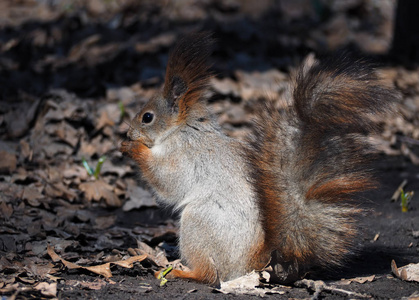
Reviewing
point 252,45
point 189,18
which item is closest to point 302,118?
point 252,45

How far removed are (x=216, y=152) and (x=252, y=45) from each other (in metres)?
4.52

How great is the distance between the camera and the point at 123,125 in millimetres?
5855

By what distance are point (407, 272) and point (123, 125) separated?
3.68m

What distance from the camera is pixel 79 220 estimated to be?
14.3 ft

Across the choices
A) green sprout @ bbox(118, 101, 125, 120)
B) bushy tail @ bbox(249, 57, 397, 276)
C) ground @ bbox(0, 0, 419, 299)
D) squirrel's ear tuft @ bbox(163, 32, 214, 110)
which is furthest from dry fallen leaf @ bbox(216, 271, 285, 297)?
green sprout @ bbox(118, 101, 125, 120)

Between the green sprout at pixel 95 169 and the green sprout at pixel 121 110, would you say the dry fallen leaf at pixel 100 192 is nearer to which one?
the green sprout at pixel 95 169

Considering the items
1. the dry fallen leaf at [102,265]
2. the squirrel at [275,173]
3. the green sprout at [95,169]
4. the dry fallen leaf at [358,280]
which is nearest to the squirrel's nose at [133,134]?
the squirrel at [275,173]

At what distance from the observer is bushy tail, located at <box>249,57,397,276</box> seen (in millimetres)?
2822

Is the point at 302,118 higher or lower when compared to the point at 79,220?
higher

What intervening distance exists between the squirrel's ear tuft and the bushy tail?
76 cm

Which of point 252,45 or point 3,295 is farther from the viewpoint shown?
point 252,45

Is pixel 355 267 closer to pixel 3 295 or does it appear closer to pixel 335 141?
pixel 335 141

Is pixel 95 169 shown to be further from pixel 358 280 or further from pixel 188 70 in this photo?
pixel 358 280

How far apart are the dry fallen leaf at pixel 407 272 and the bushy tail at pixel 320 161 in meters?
0.54
